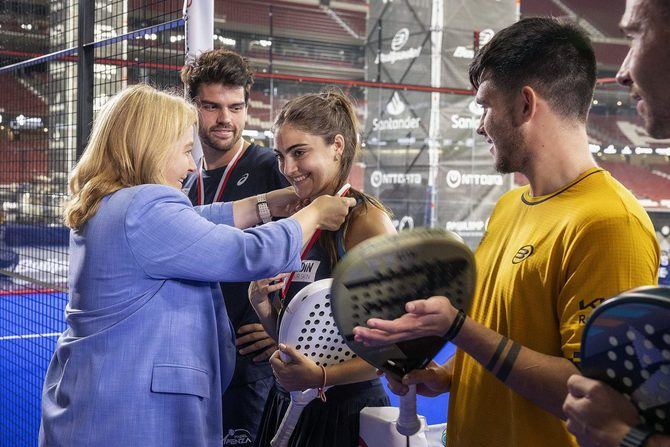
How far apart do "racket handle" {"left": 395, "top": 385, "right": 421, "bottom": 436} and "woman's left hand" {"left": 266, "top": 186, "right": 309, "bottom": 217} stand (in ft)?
2.81

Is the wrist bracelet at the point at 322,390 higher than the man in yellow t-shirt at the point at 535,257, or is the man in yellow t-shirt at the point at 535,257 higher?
the man in yellow t-shirt at the point at 535,257

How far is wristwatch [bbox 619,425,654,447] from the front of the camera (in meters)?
0.94

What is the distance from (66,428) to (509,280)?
3.75 feet

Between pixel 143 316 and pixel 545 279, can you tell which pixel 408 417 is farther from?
pixel 143 316

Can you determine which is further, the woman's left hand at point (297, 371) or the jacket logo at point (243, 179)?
the jacket logo at point (243, 179)

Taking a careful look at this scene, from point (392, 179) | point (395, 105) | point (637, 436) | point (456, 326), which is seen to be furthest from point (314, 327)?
point (395, 105)

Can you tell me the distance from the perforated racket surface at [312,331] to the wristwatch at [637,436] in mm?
819

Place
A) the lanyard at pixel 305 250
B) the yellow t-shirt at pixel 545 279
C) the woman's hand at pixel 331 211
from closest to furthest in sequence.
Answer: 1. the yellow t-shirt at pixel 545 279
2. the woman's hand at pixel 331 211
3. the lanyard at pixel 305 250

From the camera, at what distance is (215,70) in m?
2.71

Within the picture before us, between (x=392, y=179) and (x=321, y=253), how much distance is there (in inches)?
320

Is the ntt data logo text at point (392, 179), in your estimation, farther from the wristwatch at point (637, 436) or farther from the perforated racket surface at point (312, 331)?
the wristwatch at point (637, 436)

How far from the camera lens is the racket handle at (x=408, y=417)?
1591 mm

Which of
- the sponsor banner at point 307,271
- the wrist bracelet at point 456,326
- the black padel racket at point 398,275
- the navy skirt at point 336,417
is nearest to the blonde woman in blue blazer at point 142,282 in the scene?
the sponsor banner at point 307,271

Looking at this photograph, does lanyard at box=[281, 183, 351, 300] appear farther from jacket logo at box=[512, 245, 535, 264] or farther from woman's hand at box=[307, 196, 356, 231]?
jacket logo at box=[512, 245, 535, 264]
